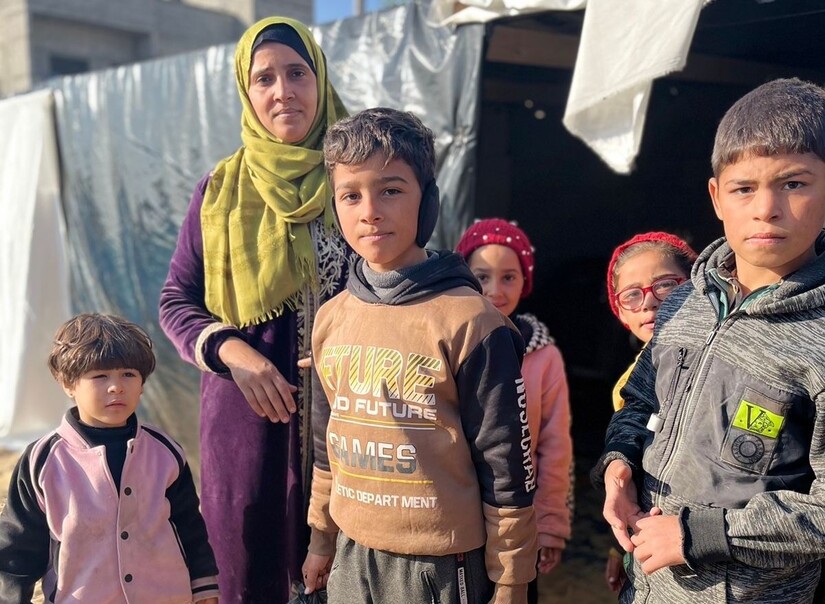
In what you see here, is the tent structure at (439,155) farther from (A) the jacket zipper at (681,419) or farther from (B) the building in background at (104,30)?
(B) the building in background at (104,30)

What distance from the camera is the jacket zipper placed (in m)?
1.30

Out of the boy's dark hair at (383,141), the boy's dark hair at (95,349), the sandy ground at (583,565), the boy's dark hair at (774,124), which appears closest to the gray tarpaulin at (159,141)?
the sandy ground at (583,565)

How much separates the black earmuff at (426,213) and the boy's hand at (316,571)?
77 centimetres

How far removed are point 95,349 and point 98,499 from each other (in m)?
0.35

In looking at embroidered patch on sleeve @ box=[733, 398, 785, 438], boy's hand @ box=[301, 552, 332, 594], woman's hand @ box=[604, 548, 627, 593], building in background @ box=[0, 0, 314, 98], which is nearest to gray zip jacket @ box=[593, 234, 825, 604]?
embroidered patch on sleeve @ box=[733, 398, 785, 438]

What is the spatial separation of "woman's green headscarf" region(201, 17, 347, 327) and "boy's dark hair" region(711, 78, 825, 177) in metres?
1.00

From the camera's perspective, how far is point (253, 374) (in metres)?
1.74

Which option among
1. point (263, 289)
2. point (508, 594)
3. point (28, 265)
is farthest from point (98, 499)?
point (28, 265)

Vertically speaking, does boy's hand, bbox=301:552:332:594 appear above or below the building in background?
below

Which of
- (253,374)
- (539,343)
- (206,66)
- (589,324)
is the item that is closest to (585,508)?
(589,324)

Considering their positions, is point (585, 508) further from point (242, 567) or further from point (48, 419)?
point (48, 419)

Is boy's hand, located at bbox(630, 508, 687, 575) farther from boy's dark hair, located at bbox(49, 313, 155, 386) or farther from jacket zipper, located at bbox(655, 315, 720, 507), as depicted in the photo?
boy's dark hair, located at bbox(49, 313, 155, 386)

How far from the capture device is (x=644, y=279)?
1.93 metres

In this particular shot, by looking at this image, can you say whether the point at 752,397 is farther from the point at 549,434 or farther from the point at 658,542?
the point at 549,434
